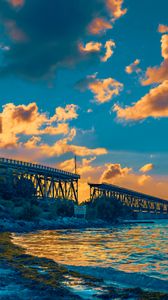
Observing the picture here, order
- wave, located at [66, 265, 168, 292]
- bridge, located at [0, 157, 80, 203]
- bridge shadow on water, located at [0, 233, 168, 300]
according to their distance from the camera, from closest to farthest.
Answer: bridge shadow on water, located at [0, 233, 168, 300] → wave, located at [66, 265, 168, 292] → bridge, located at [0, 157, 80, 203]

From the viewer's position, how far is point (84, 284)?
1443 centimetres

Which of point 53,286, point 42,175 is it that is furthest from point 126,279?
point 42,175

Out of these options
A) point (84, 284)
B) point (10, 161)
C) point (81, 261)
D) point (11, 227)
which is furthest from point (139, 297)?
point (10, 161)

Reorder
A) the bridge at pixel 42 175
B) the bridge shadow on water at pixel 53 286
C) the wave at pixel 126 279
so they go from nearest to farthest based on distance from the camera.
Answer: the bridge shadow on water at pixel 53 286
the wave at pixel 126 279
the bridge at pixel 42 175

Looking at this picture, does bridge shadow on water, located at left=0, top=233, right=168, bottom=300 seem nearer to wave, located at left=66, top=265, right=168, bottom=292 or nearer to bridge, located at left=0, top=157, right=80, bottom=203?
wave, located at left=66, top=265, right=168, bottom=292

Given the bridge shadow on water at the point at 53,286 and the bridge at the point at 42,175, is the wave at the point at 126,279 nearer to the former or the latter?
the bridge shadow on water at the point at 53,286

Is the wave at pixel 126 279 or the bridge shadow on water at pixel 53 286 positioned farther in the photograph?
the wave at pixel 126 279

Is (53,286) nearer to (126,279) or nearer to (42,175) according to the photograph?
(126,279)

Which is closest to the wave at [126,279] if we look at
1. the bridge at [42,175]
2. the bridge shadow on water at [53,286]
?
the bridge shadow on water at [53,286]

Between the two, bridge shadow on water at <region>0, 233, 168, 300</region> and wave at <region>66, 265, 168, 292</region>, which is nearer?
bridge shadow on water at <region>0, 233, 168, 300</region>

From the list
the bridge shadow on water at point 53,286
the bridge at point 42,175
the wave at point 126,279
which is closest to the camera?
the bridge shadow on water at point 53,286

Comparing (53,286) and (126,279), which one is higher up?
(53,286)

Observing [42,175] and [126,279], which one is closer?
[126,279]

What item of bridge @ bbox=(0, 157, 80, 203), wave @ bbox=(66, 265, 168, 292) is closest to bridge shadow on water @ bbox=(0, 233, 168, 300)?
wave @ bbox=(66, 265, 168, 292)
